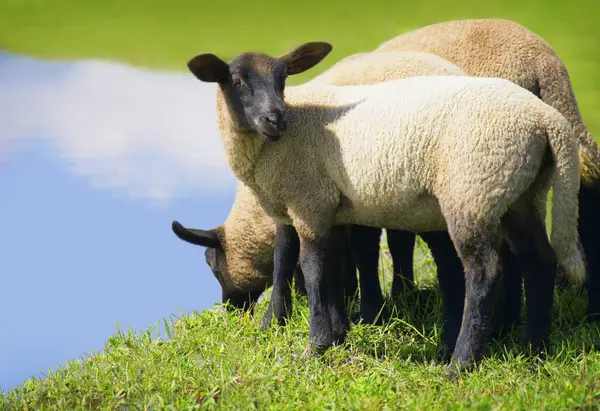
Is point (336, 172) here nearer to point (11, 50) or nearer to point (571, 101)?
point (571, 101)

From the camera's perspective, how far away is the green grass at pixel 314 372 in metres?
6.91

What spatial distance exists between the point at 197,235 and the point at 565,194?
3802 millimetres

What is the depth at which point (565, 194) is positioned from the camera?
7207 millimetres

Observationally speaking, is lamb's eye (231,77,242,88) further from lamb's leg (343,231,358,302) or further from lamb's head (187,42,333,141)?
lamb's leg (343,231,358,302)

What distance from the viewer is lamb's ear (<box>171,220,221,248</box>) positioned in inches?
380

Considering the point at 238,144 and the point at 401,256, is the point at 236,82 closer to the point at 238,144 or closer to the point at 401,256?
the point at 238,144

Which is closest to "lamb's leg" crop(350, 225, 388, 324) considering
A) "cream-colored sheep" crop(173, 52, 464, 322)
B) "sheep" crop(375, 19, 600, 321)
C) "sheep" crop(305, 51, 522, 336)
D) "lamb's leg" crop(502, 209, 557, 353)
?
"sheep" crop(305, 51, 522, 336)

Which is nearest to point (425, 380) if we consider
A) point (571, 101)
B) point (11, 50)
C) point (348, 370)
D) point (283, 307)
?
point (348, 370)

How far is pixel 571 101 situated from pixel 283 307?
3.06 meters

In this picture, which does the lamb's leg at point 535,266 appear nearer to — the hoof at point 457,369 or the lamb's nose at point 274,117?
the hoof at point 457,369

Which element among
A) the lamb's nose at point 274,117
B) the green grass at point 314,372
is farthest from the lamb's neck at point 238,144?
the green grass at point 314,372

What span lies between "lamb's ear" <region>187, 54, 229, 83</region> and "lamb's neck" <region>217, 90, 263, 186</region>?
223 millimetres

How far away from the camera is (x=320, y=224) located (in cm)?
789

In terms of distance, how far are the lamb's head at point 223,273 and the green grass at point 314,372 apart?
80cm
